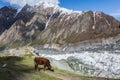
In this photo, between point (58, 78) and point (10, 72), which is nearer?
point (10, 72)

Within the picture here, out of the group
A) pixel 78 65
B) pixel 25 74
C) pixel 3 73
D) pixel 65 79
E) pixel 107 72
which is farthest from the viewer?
pixel 78 65

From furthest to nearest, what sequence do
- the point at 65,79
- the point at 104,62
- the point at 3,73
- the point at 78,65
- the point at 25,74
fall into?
the point at 104,62 → the point at 78,65 → the point at 65,79 → the point at 25,74 → the point at 3,73

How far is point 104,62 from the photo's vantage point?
72.5 m

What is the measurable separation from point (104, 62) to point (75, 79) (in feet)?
120

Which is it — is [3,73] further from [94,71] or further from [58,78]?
[94,71]

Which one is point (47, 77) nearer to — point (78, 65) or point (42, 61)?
point (42, 61)

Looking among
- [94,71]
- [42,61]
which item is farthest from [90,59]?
[42,61]

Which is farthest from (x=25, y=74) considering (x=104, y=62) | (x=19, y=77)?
(x=104, y=62)

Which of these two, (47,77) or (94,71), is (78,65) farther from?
(47,77)

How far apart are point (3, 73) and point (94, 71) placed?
35337 mm

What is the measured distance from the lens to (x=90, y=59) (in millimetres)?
76250

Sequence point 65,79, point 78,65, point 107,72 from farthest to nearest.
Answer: point 78,65 < point 107,72 < point 65,79

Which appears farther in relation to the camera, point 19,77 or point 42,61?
point 42,61

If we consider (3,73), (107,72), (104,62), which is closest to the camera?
(3,73)
